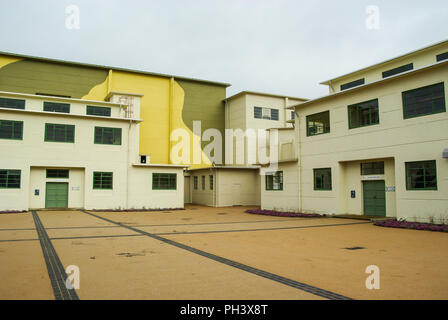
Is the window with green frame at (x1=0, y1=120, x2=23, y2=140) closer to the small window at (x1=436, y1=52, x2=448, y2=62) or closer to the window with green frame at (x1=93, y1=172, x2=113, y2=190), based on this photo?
the window with green frame at (x1=93, y1=172, x2=113, y2=190)

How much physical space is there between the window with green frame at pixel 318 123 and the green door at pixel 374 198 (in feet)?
12.4

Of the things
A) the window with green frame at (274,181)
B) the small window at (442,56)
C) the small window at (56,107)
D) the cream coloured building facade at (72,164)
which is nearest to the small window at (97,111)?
the cream coloured building facade at (72,164)

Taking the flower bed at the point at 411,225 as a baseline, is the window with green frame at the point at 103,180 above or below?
above

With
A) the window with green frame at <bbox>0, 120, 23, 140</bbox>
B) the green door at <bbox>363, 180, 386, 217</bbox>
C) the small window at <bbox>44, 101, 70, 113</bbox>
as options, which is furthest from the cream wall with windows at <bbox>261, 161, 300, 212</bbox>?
the small window at <bbox>44, 101, 70, 113</bbox>

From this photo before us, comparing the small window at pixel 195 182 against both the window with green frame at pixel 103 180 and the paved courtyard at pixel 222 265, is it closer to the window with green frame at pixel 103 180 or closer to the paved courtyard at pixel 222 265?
the window with green frame at pixel 103 180

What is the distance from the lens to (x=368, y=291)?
5129mm

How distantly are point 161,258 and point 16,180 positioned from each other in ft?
61.1

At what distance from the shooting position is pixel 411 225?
1350cm

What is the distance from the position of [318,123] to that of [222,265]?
14820 millimetres

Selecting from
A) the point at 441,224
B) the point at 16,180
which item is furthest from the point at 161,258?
the point at 16,180

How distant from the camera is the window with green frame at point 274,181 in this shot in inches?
872

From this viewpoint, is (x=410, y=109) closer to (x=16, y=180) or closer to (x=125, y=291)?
(x=125, y=291)

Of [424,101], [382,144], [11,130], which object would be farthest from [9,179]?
[424,101]

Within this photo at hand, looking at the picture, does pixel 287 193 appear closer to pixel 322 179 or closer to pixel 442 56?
pixel 322 179
